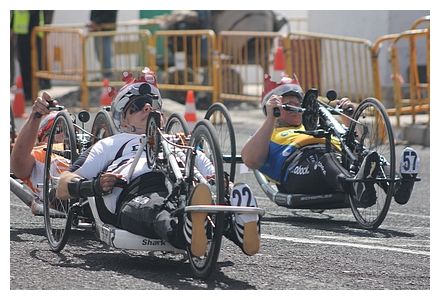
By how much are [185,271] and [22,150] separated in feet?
7.08

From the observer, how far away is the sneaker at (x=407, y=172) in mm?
9039

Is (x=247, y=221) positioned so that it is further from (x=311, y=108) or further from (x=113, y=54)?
(x=113, y=54)

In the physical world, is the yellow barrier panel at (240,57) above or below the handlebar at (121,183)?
above

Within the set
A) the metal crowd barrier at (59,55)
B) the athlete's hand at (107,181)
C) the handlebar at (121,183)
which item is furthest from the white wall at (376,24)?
the athlete's hand at (107,181)

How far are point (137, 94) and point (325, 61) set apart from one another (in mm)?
9867

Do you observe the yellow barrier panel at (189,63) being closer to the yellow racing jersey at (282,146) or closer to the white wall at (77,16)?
the white wall at (77,16)

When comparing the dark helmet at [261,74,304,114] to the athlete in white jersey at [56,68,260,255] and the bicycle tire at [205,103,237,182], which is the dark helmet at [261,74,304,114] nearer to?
the bicycle tire at [205,103,237,182]

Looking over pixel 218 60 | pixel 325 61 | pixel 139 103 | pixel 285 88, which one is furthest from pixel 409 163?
pixel 218 60

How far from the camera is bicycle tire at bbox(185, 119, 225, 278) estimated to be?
6824 mm

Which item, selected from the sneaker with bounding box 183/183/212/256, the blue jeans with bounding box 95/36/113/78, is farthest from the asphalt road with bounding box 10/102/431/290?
the blue jeans with bounding box 95/36/113/78

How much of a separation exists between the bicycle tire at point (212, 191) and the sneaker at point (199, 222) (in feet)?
0.17

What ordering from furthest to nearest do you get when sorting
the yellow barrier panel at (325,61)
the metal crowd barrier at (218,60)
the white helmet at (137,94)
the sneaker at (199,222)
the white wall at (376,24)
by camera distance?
the white wall at (376,24) < the yellow barrier panel at (325,61) < the metal crowd barrier at (218,60) < the white helmet at (137,94) < the sneaker at (199,222)

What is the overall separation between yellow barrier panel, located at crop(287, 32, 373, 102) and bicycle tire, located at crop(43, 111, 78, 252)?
29.6 ft
